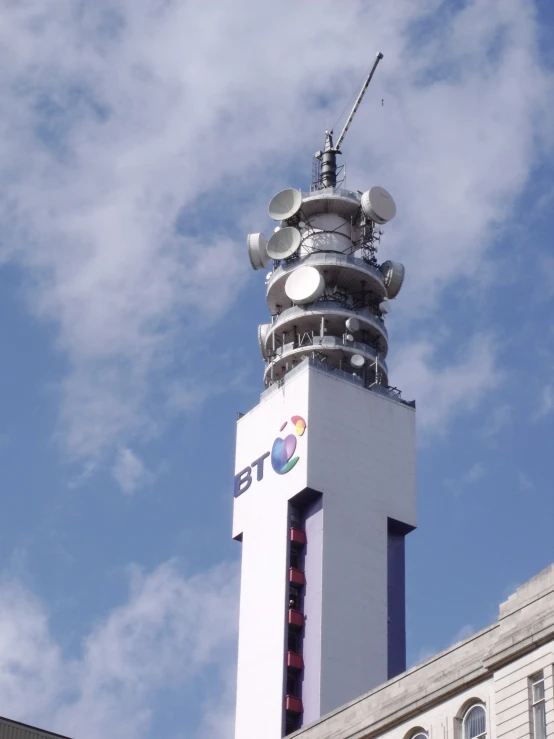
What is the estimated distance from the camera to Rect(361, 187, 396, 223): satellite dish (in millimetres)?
129500

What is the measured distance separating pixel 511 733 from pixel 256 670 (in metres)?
56.7

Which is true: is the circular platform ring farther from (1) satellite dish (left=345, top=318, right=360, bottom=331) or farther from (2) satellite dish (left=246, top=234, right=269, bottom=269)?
(2) satellite dish (left=246, top=234, right=269, bottom=269)

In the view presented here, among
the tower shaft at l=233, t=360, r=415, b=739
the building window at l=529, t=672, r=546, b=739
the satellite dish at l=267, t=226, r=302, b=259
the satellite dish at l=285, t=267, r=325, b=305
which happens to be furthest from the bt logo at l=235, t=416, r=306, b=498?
the building window at l=529, t=672, r=546, b=739

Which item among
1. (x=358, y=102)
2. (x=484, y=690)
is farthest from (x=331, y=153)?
(x=484, y=690)

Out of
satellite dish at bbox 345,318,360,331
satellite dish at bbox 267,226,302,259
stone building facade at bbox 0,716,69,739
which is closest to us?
stone building facade at bbox 0,716,69,739

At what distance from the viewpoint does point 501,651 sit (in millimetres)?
56062

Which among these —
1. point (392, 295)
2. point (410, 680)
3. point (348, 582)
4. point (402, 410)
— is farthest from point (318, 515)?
point (410, 680)

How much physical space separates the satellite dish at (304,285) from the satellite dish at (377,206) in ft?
23.8

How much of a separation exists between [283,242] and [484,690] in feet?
242

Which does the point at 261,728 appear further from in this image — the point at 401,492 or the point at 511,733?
the point at 511,733

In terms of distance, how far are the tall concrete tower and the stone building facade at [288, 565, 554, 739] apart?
4390 centimetres

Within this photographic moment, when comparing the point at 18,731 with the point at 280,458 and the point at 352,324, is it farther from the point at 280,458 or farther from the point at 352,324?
the point at 352,324

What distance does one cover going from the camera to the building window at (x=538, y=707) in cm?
5381

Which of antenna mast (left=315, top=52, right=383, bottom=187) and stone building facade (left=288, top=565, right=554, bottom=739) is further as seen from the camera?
antenna mast (left=315, top=52, right=383, bottom=187)
